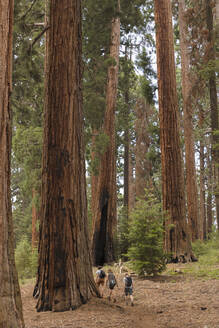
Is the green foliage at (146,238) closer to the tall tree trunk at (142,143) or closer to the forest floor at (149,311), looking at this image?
the forest floor at (149,311)

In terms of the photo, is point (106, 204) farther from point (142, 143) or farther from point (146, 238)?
point (142, 143)

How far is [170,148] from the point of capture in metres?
11.4

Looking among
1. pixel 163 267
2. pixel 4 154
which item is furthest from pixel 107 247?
pixel 4 154

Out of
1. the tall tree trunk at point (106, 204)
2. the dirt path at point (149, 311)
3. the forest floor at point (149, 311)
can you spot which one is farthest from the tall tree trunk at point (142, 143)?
the dirt path at point (149, 311)

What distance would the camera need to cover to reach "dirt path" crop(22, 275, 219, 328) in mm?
4980

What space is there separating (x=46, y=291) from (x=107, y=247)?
7442 mm

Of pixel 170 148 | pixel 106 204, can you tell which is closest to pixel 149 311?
pixel 170 148

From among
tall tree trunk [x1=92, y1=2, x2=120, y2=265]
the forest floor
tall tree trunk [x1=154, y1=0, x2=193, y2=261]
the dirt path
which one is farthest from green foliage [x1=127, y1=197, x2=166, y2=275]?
tall tree trunk [x1=92, y1=2, x2=120, y2=265]

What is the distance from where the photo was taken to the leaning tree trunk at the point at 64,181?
5809 mm

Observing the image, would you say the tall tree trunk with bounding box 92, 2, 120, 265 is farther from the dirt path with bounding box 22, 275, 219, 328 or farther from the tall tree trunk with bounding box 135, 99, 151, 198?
the tall tree trunk with bounding box 135, 99, 151, 198

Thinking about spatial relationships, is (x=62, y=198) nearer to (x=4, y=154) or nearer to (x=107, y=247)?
(x=4, y=154)

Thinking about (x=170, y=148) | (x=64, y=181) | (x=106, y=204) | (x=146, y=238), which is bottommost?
(x=146, y=238)

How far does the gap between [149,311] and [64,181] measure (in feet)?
8.44

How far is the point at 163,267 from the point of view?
351 inches
